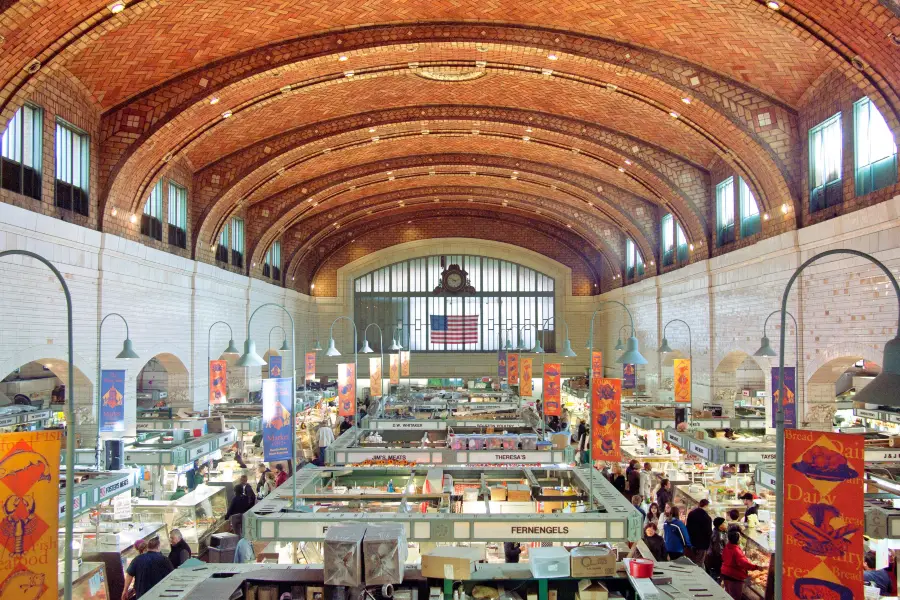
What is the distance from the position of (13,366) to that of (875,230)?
1558cm

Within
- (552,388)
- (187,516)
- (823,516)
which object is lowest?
→ (187,516)

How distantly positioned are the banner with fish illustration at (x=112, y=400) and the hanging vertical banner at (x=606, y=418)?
8.76m

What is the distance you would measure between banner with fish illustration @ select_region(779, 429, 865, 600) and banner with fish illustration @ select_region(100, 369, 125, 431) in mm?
11904

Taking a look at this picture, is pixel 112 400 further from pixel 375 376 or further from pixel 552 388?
pixel 552 388

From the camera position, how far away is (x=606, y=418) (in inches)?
499

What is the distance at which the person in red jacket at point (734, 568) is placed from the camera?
9.85 m

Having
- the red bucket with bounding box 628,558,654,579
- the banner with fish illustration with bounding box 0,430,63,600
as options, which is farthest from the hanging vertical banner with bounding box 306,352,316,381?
the red bucket with bounding box 628,558,654,579

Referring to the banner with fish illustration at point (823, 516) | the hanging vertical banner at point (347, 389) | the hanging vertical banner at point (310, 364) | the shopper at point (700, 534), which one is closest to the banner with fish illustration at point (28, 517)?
the banner with fish illustration at point (823, 516)

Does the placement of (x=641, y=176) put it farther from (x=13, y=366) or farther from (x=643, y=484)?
(x=13, y=366)

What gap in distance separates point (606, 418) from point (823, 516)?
6783 millimetres

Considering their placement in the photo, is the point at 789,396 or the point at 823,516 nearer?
Result: the point at 823,516

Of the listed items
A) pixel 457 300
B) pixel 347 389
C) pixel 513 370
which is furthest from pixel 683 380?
pixel 457 300

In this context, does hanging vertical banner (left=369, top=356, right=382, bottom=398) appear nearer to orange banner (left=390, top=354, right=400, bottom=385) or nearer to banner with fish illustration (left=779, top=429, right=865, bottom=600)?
orange banner (left=390, top=354, right=400, bottom=385)

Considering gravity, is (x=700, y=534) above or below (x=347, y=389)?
below
